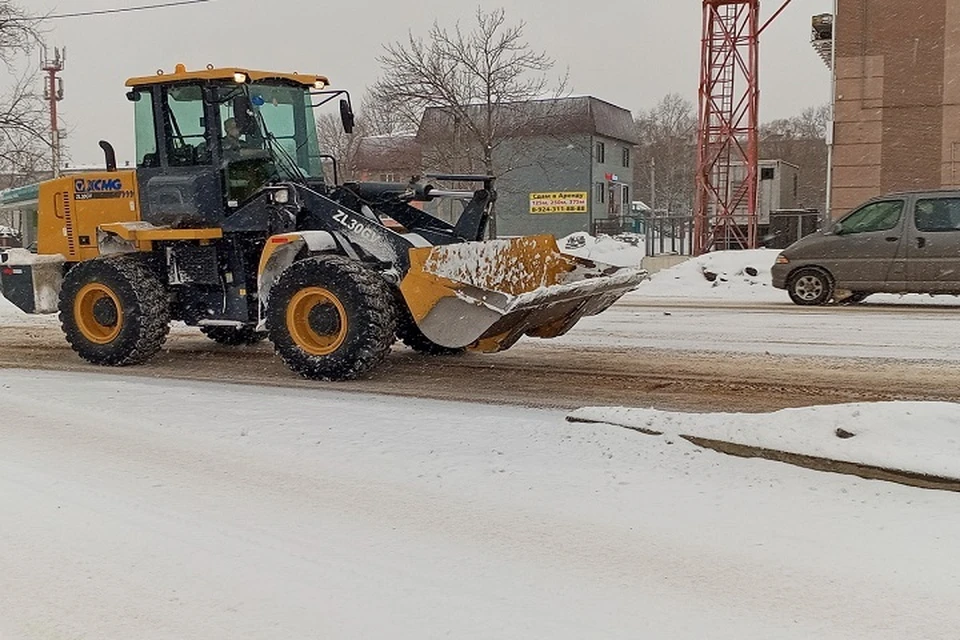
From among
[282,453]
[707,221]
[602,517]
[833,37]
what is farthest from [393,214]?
→ [707,221]

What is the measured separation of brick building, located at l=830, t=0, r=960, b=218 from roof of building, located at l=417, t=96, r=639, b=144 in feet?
34.3

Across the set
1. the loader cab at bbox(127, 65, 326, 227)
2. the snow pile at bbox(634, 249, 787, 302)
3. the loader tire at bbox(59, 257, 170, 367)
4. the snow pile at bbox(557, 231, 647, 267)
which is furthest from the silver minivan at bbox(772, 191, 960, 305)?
the snow pile at bbox(557, 231, 647, 267)

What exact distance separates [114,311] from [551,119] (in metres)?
28.8

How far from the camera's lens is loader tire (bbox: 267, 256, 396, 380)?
767cm

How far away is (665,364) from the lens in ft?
28.7

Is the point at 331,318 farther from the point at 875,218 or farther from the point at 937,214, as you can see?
the point at 937,214

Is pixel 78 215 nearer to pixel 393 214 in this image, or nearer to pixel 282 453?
pixel 393 214

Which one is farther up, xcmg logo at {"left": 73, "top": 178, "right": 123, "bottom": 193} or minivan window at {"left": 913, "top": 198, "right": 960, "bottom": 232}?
xcmg logo at {"left": 73, "top": 178, "right": 123, "bottom": 193}

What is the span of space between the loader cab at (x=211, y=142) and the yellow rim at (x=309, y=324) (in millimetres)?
1268

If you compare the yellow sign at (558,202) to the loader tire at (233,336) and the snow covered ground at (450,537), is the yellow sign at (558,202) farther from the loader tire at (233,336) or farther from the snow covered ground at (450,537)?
the snow covered ground at (450,537)

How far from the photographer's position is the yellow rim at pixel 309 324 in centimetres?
783

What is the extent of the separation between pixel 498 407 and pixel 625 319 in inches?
235

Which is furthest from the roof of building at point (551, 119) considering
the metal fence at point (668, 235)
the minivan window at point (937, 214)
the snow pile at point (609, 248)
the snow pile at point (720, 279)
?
the minivan window at point (937, 214)

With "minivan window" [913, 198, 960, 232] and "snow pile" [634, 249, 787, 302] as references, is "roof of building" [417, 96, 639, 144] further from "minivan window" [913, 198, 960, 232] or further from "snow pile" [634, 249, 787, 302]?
"minivan window" [913, 198, 960, 232]
